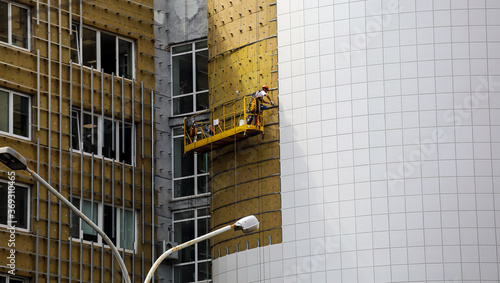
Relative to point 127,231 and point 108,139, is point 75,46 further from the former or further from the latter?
point 127,231

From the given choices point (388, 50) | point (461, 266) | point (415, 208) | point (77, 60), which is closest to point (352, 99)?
point (388, 50)

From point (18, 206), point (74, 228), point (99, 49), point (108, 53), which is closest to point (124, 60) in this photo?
point (108, 53)

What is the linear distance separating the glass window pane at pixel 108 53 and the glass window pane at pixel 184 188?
606 centimetres

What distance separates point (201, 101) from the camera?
5125 cm

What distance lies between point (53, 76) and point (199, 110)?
810 cm

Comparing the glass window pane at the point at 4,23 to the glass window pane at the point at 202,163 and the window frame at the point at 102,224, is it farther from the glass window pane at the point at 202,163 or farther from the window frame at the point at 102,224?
the glass window pane at the point at 202,163

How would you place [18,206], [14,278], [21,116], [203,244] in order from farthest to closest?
[203,244]
[21,116]
[18,206]
[14,278]

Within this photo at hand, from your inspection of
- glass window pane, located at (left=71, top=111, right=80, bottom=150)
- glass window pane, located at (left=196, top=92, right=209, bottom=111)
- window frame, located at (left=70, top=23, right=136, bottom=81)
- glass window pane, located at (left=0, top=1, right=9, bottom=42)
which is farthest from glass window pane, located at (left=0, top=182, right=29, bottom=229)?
glass window pane, located at (left=196, top=92, right=209, bottom=111)

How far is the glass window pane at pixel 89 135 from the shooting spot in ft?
154

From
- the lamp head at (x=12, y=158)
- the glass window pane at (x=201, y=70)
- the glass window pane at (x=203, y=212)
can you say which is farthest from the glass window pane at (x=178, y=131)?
the lamp head at (x=12, y=158)

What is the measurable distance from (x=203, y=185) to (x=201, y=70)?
569 centimetres

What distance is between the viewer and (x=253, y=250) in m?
44.6

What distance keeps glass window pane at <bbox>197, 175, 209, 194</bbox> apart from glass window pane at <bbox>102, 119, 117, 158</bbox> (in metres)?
4.44

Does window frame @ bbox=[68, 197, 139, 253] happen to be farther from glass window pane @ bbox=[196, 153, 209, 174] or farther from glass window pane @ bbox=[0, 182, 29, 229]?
glass window pane @ bbox=[196, 153, 209, 174]
